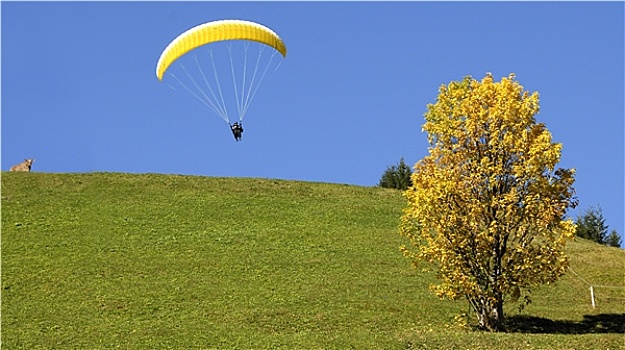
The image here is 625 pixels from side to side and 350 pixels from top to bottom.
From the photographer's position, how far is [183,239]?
49.3 metres

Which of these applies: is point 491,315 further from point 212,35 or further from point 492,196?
point 212,35

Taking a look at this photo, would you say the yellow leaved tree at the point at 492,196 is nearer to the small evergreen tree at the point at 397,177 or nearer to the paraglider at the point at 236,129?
the paraglider at the point at 236,129

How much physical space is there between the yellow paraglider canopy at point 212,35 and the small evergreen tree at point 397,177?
30041 mm

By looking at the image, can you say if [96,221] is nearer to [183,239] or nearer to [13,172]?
[183,239]

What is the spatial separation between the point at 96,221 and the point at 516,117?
28305 mm

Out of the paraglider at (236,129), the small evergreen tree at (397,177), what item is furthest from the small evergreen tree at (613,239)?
the paraglider at (236,129)

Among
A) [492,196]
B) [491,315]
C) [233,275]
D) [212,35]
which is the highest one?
[212,35]

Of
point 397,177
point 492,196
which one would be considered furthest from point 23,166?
point 492,196

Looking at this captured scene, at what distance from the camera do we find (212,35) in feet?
136

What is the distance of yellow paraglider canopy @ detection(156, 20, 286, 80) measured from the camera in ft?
136

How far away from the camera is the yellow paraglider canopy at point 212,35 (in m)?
41.5

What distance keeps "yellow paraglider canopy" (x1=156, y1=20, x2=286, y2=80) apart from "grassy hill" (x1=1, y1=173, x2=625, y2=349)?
34.9 ft

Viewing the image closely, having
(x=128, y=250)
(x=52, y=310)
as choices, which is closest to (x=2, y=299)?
(x=52, y=310)

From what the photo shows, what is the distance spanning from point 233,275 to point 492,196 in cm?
1516
